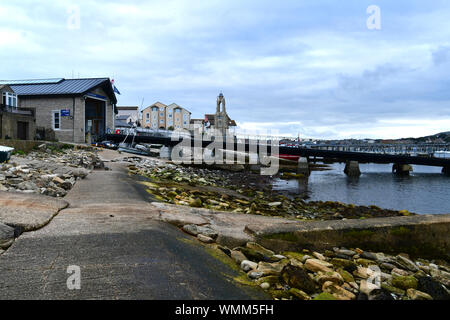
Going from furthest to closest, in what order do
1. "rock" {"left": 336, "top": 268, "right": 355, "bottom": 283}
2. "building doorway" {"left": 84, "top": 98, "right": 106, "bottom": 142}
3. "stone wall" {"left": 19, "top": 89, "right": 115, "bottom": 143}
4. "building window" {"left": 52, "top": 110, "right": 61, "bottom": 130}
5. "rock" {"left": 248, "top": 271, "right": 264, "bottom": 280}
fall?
"building doorway" {"left": 84, "top": 98, "right": 106, "bottom": 142}, "building window" {"left": 52, "top": 110, "right": 61, "bottom": 130}, "stone wall" {"left": 19, "top": 89, "right": 115, "bottom": 143}, "rock" {"left": 336, "top": 268, "right": 355, "bottom": 283}, "rock" {"left": 248, "top": 271, "right": 264, "bottom": 280}

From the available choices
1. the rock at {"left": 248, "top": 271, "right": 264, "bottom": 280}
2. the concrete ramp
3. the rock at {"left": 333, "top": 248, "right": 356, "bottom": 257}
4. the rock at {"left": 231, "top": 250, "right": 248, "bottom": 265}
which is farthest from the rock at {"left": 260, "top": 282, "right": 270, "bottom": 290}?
the concrete ramp

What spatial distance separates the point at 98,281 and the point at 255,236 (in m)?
3.23

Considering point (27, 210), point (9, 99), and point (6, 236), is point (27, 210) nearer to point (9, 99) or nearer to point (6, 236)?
point (6, 236)

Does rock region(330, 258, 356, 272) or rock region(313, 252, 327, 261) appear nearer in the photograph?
rock region(330, 258, 356, 272)

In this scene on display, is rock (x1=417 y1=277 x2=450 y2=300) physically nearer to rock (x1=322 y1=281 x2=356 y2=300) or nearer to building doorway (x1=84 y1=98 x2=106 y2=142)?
rock (x1=322 y1=281 x2=356 y2=300)

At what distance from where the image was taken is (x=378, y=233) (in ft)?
20.8

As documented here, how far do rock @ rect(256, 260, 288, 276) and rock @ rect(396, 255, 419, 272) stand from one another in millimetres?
2427

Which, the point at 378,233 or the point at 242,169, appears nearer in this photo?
the point at 378,233

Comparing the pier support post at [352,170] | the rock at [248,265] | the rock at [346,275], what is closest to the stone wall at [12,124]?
the rock at [248,265]

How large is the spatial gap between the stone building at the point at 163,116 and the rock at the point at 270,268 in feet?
332

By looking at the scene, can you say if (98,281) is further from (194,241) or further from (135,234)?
(194,241)

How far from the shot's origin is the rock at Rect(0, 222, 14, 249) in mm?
3977

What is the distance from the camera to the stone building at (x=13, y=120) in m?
23.0
